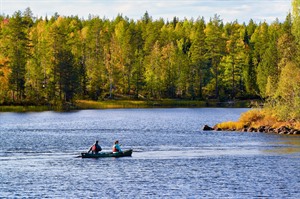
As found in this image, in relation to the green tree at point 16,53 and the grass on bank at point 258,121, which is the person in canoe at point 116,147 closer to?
the grass on bank at point 258,121

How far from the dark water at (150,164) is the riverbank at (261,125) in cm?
359

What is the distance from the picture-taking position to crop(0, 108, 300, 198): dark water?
5075cm

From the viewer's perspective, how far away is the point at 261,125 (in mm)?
100500

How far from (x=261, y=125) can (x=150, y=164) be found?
130 ft

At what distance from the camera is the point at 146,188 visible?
5172 centimetres

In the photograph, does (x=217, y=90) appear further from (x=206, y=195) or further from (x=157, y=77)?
(x=206, y=195)

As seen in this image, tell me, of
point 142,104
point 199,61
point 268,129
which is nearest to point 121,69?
point 142,104

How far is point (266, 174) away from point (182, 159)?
41.9 feet

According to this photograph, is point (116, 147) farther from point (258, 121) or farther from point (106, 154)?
point (258, 121)

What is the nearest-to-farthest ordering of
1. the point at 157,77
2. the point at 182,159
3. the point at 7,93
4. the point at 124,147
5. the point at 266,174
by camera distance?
the point at 266,174, the point at 182,159, the point at 124,147, the point at 7,93, the point at 157,77

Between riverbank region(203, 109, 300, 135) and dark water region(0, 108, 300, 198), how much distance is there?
3.59 metres

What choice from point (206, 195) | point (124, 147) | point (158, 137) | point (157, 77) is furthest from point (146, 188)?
point (157, 77)

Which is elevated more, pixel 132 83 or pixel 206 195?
pixel 132 83

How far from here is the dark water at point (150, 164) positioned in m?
50.7
